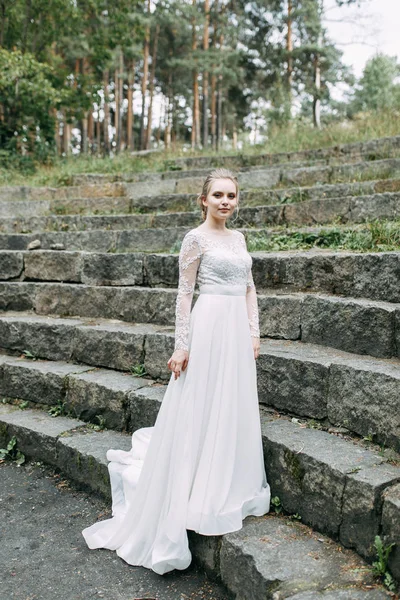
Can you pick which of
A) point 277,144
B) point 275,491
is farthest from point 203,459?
point 277,144

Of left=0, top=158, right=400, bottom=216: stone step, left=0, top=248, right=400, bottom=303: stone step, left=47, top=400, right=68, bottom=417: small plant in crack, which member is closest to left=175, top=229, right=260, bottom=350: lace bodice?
left=0, top=248, right=400, bottom=303: stone step

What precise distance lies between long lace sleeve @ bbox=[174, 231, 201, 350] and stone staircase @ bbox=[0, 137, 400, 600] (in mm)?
765

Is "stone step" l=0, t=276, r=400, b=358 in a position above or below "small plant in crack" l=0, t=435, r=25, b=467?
above

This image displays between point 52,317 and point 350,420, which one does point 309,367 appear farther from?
point 52,317

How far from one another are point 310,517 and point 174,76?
28020mm

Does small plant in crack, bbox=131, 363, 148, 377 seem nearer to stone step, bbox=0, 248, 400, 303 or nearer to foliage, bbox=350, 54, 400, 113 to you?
stone step, bbox=0, 248, 400, 303

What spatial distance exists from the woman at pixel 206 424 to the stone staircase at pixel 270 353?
0.52 ft

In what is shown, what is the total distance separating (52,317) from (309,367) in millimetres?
3114

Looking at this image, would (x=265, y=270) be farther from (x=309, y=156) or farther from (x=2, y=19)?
(x=2, y=19)

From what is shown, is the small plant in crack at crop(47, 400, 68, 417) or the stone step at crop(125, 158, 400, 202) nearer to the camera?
the small plant in crack at crop(47, 400, 68, 417)

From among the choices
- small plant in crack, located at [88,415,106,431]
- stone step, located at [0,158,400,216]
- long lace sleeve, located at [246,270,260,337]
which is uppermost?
stone step, located at [0,158,400,216]

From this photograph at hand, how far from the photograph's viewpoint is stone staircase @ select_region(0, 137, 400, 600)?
228 centimetres

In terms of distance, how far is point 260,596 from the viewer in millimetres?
2148

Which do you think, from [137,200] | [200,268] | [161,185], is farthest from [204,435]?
[161,185]
